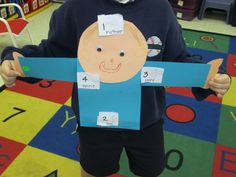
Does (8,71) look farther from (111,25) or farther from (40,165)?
(40,165)

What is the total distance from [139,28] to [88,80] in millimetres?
165

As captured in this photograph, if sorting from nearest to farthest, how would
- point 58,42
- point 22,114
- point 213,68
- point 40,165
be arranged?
point 213,68
point 58,42
point 40,165
point 22,114

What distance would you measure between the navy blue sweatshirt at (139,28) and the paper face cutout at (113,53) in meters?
0.03

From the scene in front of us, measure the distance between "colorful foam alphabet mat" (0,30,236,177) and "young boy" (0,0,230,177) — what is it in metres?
0.40

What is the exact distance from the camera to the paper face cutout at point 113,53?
2.16 ft

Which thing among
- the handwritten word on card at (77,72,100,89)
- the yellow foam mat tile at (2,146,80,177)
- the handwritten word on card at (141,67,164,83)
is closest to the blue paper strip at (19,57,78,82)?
the handwritten word on card at (77,72,100,89)

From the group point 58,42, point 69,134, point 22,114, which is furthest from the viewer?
point 22,114

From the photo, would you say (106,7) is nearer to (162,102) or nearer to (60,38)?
(60,38)

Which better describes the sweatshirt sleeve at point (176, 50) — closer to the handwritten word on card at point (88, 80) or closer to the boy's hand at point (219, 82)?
the boy's hand at point (219, 82)

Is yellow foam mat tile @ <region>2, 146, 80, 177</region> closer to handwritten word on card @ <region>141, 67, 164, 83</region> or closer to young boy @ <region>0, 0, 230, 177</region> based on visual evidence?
young boy @ <region>0, 0, 230, 177</region>

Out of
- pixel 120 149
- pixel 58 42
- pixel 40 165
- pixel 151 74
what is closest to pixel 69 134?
pixel 40 165

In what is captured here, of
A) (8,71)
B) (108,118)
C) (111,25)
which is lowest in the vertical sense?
(108,118)

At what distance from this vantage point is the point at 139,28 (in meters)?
0.67

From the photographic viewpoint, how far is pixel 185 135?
140 centimetres
